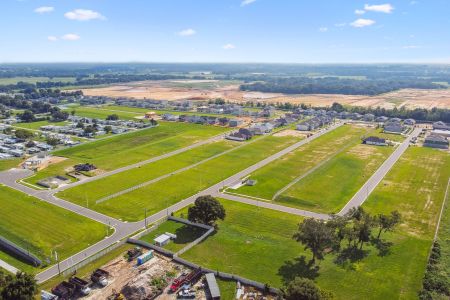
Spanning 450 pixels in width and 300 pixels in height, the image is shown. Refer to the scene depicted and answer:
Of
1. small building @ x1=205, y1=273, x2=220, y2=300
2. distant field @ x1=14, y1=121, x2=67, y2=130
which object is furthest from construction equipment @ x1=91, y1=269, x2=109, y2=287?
distant field @ x1=14, y1=121, x2=67, y2=130

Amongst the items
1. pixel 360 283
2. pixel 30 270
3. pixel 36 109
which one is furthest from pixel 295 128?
pixel 36 109

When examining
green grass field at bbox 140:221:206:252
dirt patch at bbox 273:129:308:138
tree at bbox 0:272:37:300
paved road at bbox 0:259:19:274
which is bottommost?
paved road at bbox 0:259:19:274

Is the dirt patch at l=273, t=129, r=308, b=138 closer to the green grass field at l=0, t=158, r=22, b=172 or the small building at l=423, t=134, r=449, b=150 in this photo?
the small building at l=423, t=134, r=449, b=150

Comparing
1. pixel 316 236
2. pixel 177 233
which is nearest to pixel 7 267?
pixel 177 233

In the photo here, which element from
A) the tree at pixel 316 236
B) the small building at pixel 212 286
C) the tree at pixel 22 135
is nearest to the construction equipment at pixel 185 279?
the small building at pixel 212 286

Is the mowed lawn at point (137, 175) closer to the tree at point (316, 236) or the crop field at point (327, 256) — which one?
the crop field at point (327, 256)

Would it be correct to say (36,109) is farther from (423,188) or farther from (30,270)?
(423,188)
